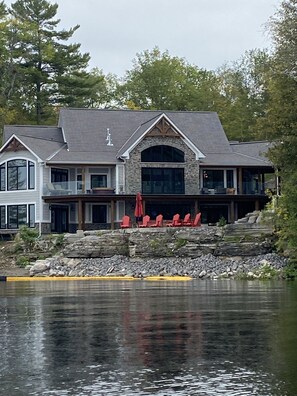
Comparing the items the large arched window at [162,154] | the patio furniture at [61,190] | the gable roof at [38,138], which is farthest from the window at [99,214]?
the gable roof at [38,138]

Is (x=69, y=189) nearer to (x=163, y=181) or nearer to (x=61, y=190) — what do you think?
(x=61, y=190)

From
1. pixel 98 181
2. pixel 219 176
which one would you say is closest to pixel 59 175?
pixel 98 181

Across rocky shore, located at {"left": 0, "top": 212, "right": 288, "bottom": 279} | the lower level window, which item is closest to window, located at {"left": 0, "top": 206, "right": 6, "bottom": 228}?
the lower level window

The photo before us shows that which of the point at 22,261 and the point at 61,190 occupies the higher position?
the point at 61,190

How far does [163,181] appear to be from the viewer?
190ft

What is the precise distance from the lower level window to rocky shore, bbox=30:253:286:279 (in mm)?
8531

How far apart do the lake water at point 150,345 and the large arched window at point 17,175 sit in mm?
27623

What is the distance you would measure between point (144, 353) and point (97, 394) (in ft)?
11.6

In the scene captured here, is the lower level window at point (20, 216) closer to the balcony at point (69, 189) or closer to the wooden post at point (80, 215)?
the balcony at point (69, 189)

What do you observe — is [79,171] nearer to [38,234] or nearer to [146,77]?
[38,234]

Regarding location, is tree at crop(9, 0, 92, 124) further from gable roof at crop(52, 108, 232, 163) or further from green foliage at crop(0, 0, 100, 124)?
gable roof at crop(52, 108, 232, 163)

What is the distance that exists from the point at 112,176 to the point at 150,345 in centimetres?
4087

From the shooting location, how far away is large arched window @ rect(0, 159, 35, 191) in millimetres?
57469

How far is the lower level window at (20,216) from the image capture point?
57.6 metres
